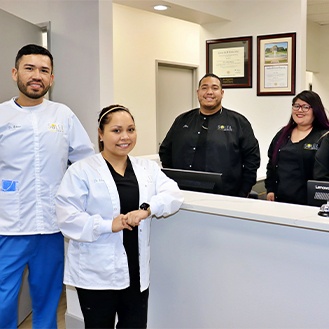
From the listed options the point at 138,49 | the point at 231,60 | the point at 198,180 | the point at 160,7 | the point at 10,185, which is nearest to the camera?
the point at 10,185

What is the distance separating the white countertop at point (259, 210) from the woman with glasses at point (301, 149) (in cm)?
72

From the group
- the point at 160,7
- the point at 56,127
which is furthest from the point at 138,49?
the point at 56,127

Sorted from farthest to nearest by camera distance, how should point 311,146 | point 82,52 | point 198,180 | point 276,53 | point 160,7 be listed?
point 276,53 → point 160,7 → point 82,52 → point 311,146 → point 198,180

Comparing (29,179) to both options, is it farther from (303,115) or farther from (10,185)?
(303,115)

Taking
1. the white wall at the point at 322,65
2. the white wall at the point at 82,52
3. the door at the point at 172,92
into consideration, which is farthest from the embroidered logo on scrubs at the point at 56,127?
the white wall at the point at 322,65

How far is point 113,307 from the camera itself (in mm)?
1631

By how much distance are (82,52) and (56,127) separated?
1591 millimetres

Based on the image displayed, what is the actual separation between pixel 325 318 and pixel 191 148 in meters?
1.37

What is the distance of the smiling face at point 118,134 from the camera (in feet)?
5.30

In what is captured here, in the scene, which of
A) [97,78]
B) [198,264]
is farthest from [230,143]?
[97,78]

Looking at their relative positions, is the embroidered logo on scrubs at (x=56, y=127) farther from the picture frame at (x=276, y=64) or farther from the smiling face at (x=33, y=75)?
the picture frame at (x=276, y=64)

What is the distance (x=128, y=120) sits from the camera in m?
1.64

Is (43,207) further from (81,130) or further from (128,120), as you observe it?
(128,120)

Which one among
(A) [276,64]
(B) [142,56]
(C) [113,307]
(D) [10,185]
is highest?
(B) [142,56]
